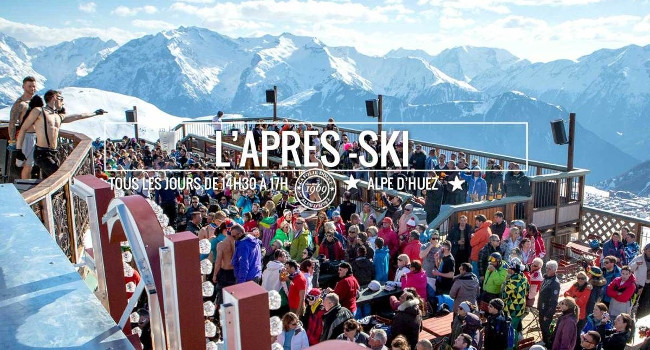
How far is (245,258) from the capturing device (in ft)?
25.2

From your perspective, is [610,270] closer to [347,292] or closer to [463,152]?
[347,292]

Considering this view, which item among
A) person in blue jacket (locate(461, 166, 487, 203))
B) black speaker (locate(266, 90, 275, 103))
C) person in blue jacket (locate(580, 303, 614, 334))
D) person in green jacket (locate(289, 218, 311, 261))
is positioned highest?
black speaker (locate(266, 90, 275, 103))

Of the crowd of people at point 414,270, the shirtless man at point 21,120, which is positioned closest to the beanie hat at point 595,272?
the crowd of people at point 414,270

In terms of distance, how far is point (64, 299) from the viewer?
5.54ft

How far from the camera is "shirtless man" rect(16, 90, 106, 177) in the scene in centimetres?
618

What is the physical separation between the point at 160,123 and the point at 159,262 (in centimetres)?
8861

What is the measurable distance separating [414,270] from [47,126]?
5074 millimetres

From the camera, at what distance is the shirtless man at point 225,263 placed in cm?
812

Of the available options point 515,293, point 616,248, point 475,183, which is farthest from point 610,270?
point 475,183

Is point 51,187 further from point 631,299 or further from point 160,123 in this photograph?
point 160,123

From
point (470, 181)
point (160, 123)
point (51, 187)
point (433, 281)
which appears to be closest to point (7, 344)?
point (51, 187)

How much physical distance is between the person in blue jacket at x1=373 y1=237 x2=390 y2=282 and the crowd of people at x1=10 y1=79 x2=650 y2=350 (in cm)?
2

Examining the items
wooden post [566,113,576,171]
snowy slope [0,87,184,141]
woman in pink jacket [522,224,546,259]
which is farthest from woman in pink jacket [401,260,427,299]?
snowy slope [0,87,184,141]

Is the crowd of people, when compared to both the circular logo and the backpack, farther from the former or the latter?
the circular logo
